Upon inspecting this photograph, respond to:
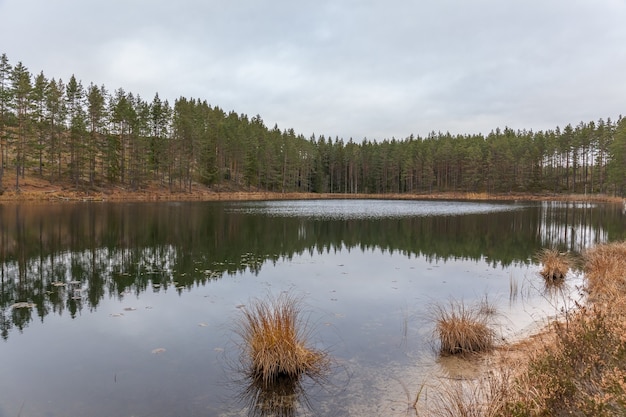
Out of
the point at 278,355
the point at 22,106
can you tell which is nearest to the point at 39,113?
the point at 22,106

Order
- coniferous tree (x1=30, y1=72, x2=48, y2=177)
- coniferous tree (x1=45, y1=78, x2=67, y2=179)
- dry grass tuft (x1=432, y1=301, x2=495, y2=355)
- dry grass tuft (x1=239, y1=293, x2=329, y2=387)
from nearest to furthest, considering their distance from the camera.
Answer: dry grass tuft (x1=239, y1=293, x2=329, y2=387) → dry grass tuft (x1=432, y1=301, x2=495, y2=355) → coniferous tree (x1=30, y1=72, x2=48, y2=177) → coniferous tree (x1=45, y1=78, x2=67, y2=179)

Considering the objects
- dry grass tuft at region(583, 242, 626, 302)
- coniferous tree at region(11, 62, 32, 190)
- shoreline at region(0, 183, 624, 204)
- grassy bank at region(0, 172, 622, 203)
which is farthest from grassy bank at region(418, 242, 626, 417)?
coniferous tree at region(11, 62, 32, 190)

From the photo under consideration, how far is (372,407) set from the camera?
629cm

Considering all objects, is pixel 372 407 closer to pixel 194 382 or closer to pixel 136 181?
pixel 194 382

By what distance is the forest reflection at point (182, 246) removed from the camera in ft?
43.4

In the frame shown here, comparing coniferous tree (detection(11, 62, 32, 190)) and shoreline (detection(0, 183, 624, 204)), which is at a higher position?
coniferous tree (detection(11, 62, 32, 190))

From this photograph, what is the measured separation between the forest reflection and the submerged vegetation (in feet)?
114

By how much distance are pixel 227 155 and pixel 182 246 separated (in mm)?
70286

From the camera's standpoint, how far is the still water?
6.64 metres

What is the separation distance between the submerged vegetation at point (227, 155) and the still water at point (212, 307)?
42755 millimetres

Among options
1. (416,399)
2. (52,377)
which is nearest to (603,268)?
(416,399)

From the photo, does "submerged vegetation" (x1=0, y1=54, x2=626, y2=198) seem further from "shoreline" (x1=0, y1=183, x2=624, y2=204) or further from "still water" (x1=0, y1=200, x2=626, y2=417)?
"still water" (x1=0, y1=200, x2=626, y2=417)

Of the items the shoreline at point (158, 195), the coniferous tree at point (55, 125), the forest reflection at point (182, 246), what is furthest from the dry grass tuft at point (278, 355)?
the coniferous tree at point (55, 125)

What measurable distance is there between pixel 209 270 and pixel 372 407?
11271 mm
